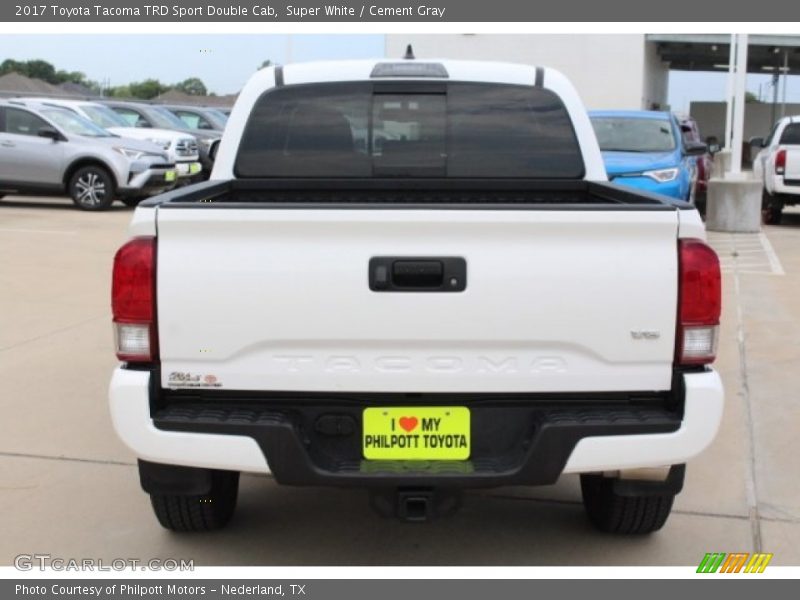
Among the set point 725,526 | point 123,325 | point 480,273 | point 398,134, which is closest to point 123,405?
point 123,325

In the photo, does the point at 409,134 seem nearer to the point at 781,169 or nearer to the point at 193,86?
the point at 781,169

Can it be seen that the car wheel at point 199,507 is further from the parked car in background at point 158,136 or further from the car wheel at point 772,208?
the parked car in background at point 158,136

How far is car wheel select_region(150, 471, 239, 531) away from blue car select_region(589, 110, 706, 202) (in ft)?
31.3

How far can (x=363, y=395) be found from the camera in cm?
382

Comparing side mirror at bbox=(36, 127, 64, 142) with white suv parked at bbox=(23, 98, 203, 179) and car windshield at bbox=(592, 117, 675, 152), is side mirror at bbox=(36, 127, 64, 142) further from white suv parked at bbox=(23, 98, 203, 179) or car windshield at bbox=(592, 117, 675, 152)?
car windshield at bbox=(592, 117, 675, 152)

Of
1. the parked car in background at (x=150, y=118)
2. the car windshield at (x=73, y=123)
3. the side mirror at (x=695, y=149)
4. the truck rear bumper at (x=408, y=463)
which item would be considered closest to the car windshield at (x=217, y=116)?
the parked car in background at (x=150, y=118)

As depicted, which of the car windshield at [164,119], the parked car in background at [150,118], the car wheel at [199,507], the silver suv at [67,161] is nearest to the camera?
the car wheel at [199,507]

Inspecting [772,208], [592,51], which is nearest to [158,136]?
[772,208]

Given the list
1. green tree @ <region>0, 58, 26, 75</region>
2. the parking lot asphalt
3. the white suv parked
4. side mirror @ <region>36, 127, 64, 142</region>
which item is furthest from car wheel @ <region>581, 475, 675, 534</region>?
green tree @ <region>0, 58, 26, 75</region>

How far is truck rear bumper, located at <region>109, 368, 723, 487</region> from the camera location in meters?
3.73

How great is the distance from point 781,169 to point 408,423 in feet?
46.9

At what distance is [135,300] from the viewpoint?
12.3ft

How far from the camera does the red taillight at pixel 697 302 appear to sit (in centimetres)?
373

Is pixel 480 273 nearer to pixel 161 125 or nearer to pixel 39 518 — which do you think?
pixel 39 518
